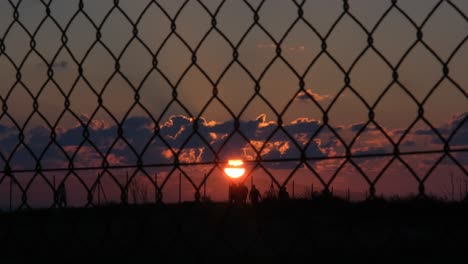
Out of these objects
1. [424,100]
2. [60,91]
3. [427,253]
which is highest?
[60,91]

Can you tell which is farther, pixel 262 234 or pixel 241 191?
pixel 262 234

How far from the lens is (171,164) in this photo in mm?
3484

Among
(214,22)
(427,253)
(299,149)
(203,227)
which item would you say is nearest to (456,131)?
(299,149)

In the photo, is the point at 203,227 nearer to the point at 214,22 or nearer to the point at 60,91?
the point at 60,91

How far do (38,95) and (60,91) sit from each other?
16cm

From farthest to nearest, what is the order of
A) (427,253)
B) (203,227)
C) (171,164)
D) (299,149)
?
(203,227), (427,253), (171,164), (299,149)

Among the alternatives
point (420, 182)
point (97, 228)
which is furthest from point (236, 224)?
point (420, 182)

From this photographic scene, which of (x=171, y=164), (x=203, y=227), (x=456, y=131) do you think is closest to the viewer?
(x=456, y=131)

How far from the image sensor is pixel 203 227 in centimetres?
1094

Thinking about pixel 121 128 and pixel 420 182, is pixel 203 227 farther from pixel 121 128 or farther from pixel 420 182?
pixel 420 182

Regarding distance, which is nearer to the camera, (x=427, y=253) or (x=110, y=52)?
(x=110, y=52)

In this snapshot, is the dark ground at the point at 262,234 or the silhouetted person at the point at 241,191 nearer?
the silhouetted person at the point at 241,191

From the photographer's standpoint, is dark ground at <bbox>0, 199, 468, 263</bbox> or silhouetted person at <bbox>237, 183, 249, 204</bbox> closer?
silhouetted person at <bbox>237, 183, 249, 204</bbox>

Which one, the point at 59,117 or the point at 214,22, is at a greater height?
the point at 214,22
